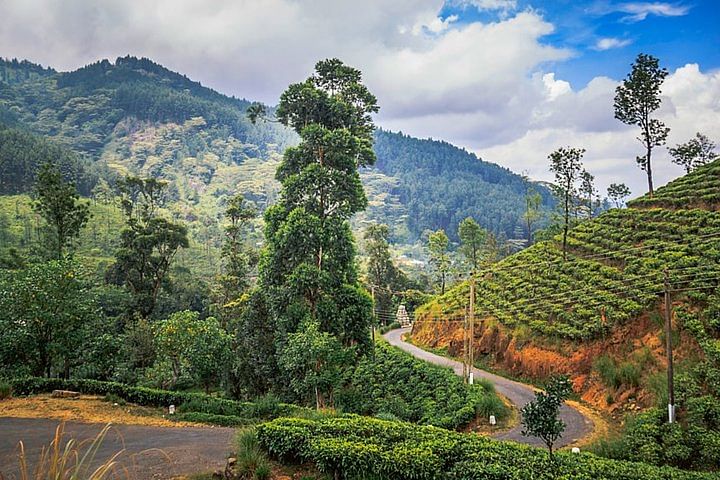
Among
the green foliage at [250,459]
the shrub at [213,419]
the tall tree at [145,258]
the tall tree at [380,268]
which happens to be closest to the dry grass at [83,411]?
the shrub at [213,419]

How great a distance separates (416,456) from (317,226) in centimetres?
1237

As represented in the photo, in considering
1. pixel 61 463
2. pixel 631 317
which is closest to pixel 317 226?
pixel 631 317

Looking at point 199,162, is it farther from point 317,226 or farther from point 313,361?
point 313,361

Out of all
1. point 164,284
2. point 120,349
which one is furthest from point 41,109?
point 120,349

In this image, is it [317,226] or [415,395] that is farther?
[415,395]

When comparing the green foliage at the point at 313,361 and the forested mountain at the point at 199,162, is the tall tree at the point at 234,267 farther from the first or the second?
the forested mountain at the point at 199,162

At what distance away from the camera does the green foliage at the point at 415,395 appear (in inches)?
719

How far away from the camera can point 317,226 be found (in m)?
18.8

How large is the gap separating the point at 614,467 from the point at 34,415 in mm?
13797

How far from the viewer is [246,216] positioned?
38.9 m

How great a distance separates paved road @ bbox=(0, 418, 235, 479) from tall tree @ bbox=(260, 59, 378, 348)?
260 inches

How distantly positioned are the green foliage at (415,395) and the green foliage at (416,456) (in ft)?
29.4

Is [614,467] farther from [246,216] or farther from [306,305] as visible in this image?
[246,216]

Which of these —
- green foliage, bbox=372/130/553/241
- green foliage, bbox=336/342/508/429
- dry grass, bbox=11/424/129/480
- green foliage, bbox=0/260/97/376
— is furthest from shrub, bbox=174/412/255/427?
green foliage, bbox=372/130/553/241
